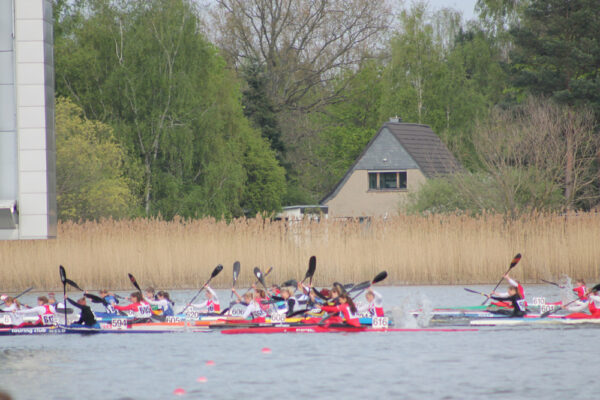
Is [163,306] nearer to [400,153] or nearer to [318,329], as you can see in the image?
[318,329]

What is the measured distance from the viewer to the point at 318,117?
198 feet

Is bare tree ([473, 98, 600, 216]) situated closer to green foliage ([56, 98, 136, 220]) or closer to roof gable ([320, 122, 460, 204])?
roof gable ([320, 122, 460, 204])

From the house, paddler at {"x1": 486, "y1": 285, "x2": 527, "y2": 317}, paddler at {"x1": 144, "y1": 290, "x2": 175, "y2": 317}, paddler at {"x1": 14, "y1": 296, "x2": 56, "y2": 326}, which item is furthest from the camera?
the house

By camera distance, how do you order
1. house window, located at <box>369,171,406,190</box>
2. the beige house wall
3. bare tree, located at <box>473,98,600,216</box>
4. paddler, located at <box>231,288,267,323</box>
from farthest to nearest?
1. house window, located at <box>369,171,406,190</box>
2. the beige house wall
3. bare tree, located at <box>473,98,600,216</box>
4. paddler, located at <box>231,288,267,323</box>

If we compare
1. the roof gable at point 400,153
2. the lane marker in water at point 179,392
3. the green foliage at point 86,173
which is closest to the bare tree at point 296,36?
the roof gable at point 400,153

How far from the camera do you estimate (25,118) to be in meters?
21.5

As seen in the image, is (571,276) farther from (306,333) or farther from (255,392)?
(255,392)

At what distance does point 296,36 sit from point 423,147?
902 centimetres

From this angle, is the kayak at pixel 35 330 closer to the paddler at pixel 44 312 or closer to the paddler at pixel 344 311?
the paddler at pixel 44 312

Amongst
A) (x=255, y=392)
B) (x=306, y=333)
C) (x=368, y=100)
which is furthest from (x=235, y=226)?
(x=368, y=100)

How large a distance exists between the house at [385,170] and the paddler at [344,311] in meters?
27.7

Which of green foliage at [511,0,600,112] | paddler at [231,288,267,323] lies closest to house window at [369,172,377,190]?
green foliage at [511,0,600,112]

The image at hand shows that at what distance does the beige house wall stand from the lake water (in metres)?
27.0

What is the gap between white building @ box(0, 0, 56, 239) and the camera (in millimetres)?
21375
